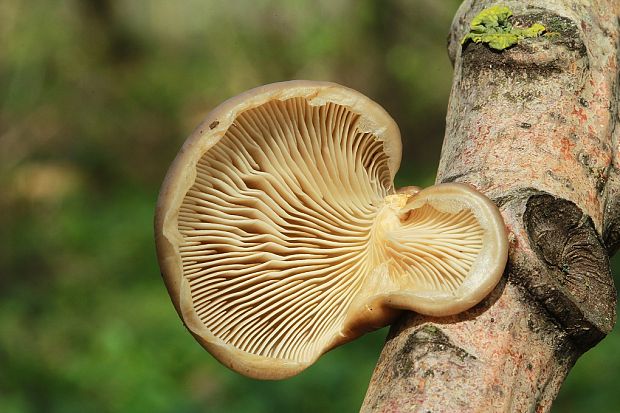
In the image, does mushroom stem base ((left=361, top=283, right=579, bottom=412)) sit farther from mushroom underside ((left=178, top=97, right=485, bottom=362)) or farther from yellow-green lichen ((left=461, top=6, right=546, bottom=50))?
yellow-green lichen ((left=461, top=6, right=546, bottom=50))

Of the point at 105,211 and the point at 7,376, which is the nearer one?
the point at 7,376

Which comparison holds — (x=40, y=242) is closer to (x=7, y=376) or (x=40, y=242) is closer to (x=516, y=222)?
(x=7, y=376)

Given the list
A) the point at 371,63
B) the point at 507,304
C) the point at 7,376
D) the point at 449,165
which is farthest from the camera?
the point at 371,63

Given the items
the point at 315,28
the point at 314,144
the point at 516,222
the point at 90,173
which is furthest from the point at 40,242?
the point at 516,222

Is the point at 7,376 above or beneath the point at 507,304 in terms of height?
beneath

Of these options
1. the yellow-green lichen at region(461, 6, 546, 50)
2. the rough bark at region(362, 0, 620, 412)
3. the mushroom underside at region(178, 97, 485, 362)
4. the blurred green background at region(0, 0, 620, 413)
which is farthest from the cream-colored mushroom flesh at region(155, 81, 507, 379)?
the blurred green background at region(0, 0, 620, 413)

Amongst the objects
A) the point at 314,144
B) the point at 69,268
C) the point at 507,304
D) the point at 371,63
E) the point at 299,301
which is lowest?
the point at 69,268

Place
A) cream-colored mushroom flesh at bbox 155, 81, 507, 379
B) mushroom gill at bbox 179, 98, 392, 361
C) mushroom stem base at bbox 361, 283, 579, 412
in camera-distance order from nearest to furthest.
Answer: mushroom stem base at bbox 361, 283, 579, 412
cream-colored mushroom flesh at bbox 155, 81, 507, 379
mushroom gill at bbox 179, 98, 392, 361
